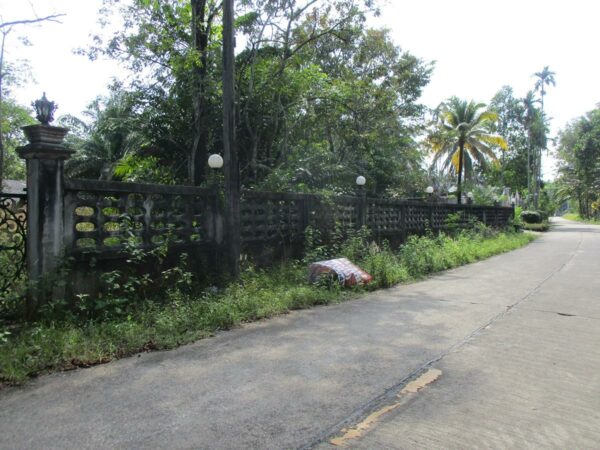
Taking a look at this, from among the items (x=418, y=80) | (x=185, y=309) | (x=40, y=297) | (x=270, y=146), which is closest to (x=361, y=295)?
(x=185, y=309)

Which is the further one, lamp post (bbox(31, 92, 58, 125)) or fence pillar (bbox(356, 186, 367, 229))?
fence pillar (bbox(356, 186, 367, 229))

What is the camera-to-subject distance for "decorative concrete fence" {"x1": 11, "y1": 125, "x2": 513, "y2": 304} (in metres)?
5.51

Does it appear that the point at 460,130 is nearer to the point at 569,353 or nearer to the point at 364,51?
the point at 364,51

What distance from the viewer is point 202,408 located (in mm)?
3396

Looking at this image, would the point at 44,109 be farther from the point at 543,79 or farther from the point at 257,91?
the point at 543,79

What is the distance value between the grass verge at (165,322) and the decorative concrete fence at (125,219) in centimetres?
71

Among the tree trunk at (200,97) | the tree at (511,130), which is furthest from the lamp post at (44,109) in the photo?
the tree at (511,130)

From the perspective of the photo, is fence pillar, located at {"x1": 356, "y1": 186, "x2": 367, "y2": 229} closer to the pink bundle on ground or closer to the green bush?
the pink bundle on ground

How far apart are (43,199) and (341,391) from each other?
4.22m

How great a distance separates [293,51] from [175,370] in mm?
8472

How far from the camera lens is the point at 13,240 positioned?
5.58 m

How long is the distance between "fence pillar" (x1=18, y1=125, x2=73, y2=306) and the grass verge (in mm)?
772

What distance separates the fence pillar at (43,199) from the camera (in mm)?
5453

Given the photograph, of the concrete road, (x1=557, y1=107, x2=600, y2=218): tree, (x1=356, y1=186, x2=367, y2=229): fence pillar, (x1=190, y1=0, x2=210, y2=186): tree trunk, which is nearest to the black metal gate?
the concrete road
